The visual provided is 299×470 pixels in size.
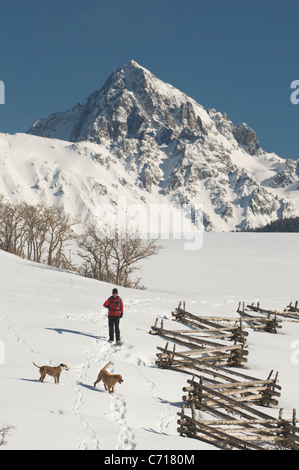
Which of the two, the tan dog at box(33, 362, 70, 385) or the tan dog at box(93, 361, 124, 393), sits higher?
the tan dog at box(33, 362, 70, 385)

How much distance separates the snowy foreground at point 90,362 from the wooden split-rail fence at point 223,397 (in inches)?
22.2

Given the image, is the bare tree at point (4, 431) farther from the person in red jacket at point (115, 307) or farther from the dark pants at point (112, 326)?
the dark pants at point (112, 326)

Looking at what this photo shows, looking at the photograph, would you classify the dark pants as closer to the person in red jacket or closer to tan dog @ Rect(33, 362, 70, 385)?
the person in red jacket

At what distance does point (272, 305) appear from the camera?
35688mm

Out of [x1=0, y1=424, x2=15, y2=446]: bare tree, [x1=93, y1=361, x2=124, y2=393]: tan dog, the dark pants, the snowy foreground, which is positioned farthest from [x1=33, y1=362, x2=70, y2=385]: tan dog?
the dark pants

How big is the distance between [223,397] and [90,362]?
212 inches

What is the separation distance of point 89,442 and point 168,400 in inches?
203

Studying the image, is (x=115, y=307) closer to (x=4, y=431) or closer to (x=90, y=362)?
(x=90, y=362)

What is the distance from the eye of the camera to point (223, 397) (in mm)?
11953

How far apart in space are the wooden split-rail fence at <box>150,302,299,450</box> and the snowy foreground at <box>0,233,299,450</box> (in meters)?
0.56

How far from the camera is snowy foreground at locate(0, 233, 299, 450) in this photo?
924cm

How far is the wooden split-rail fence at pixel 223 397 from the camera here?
10707mm

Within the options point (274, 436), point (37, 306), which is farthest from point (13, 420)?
point (37, 306)

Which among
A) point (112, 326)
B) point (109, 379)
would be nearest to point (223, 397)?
point (109, 379)
